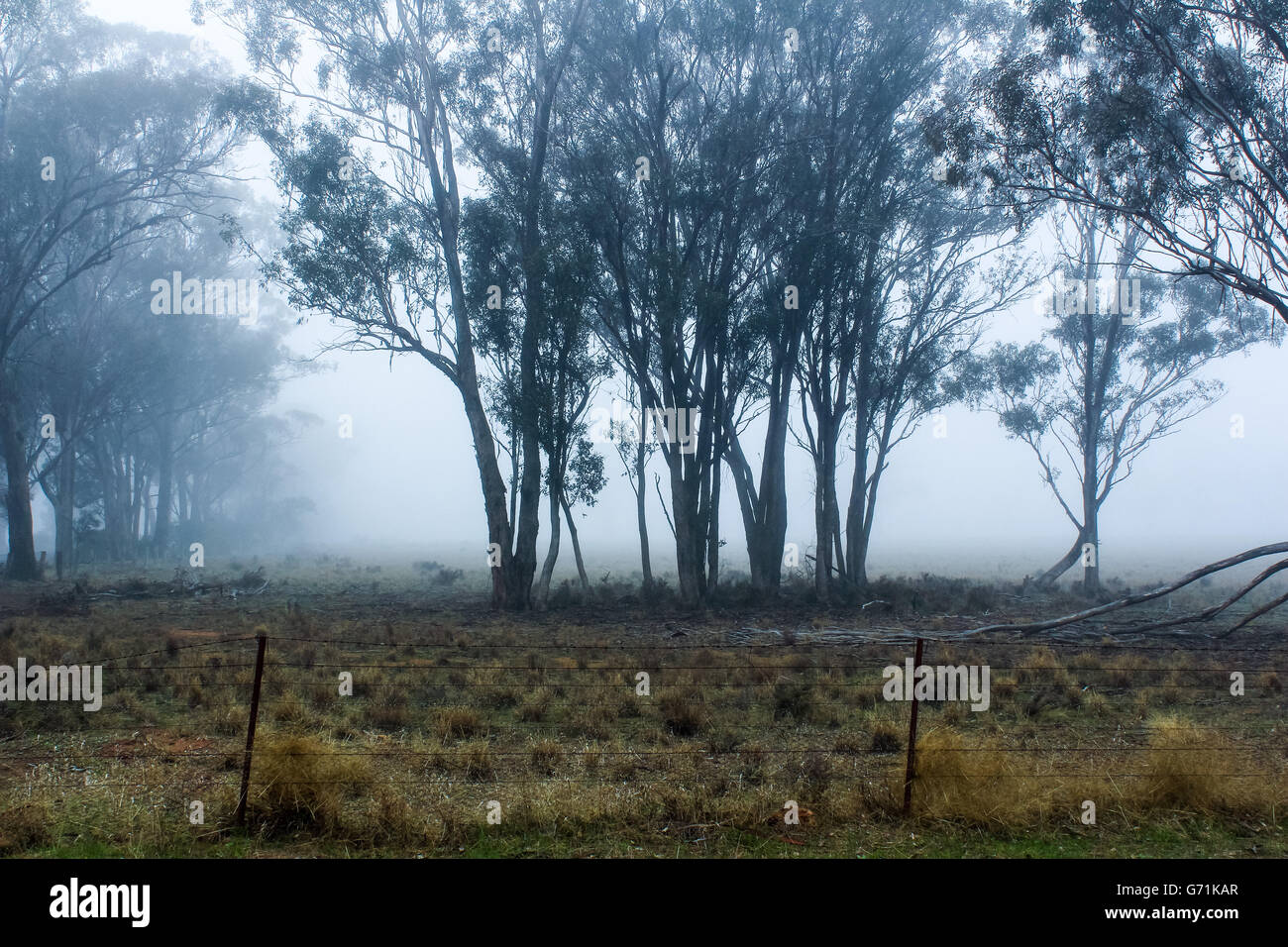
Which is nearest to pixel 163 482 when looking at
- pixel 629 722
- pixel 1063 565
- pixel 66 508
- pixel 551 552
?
pixel 66 508

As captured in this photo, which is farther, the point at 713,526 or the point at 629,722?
the point at 713,526

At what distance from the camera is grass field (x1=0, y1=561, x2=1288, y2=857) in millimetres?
5840

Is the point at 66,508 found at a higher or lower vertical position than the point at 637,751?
higher

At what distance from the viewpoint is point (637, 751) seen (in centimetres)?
790

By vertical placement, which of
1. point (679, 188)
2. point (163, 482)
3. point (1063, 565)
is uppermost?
point (679, 188)

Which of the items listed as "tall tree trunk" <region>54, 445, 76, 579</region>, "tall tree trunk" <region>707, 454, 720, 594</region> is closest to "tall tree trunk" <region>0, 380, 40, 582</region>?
"tall tree trunk" <region>54, 445, 76, 579</region>

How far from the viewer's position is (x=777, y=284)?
22391mm

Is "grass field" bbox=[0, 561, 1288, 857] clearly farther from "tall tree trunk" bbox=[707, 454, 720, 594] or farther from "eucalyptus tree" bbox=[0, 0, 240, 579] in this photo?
"eucalyptus tree" bbox=[0, 0, 240, 579]

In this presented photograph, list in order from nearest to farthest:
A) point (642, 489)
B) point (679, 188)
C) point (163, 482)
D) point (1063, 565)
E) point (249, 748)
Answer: point (249, 748), point (679, 188), point (642, 489), point (1063, 565), point (163, 482)

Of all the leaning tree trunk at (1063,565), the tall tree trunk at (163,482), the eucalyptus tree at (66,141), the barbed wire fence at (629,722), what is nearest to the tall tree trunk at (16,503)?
the eucalyptus tree at (66,141)

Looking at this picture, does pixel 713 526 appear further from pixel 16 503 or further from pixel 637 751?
pixel 16 503

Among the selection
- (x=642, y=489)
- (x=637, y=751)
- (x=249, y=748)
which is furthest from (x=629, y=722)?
(x=642, y=489)

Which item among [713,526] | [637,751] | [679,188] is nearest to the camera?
[637,751]
